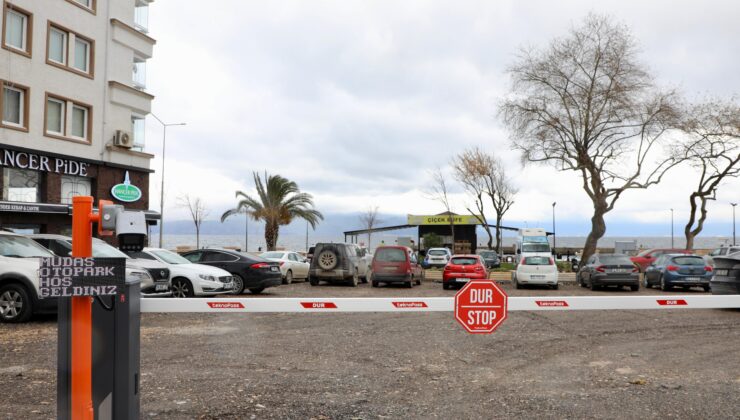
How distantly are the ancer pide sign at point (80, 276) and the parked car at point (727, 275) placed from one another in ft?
42.8

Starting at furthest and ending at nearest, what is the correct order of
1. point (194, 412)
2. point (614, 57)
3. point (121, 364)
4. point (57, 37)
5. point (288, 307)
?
1. point (614, 57)
2. point (57, 37)
3. point (194, 412)
4. point (288, 307)
5. point (121, 364)

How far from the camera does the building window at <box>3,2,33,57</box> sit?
75.2 feet

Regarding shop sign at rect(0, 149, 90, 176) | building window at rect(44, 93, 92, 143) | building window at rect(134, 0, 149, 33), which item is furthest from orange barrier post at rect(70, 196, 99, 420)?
building window at rect(134, 0, 149, 33)

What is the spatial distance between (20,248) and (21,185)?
1425cm

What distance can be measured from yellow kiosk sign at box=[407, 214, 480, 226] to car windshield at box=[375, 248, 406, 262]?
135 feet

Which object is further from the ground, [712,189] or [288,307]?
[712,189]

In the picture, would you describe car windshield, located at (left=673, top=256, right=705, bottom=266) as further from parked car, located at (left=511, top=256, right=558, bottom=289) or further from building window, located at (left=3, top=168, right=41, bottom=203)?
building window, located at (left=3, top=168, right=41, bottom=203)

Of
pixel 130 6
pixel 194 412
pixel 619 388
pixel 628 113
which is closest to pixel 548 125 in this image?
pixel 628 113

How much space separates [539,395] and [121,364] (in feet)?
12.8

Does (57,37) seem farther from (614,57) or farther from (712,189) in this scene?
(712,189)

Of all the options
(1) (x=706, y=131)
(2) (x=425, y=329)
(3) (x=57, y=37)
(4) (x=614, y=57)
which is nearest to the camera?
(2) (x=425, y=329)

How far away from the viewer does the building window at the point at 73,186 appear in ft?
84.6

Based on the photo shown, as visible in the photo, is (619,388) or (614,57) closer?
(619,388)

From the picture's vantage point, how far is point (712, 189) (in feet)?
120
